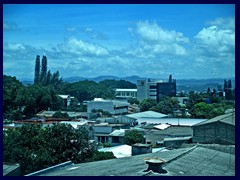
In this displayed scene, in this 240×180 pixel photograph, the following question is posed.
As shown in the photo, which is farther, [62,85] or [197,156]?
[62,85]

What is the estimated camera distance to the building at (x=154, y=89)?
2291 cm

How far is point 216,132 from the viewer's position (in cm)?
529

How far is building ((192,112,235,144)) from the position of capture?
5.07 metres

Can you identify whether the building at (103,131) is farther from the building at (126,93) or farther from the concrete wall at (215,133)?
the building at (126,93)

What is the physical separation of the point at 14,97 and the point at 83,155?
309 inches

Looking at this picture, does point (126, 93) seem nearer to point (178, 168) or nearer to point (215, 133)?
point (215, 133)

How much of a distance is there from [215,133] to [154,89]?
701 inches

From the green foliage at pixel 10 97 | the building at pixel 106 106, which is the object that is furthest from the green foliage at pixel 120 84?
the green foliage at pixel 10 97

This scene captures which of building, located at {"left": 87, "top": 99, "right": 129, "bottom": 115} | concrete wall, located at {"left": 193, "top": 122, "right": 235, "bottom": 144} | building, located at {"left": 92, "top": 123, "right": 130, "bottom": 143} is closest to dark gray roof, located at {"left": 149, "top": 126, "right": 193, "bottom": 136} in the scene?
building, located at {"left": 92, "top": 123, "right": 130, "bottom": 143}

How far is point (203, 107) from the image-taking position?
13.6 metres

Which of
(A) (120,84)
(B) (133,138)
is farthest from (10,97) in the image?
(A) (120,84)

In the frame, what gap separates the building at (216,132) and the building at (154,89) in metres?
17.1
